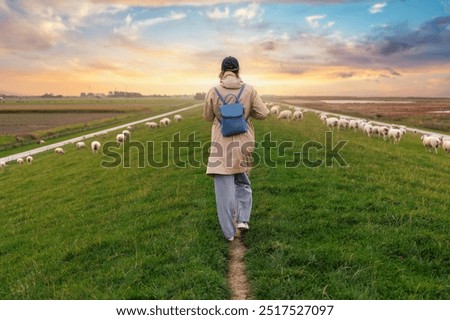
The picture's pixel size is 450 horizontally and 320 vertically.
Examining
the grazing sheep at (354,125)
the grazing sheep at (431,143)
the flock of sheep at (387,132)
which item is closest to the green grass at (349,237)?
the grazing sheep at (431,143)

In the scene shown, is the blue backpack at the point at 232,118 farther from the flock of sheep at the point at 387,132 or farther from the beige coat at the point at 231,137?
the flock of sheep at the point at 387,132

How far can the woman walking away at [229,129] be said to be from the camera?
648 centimetres

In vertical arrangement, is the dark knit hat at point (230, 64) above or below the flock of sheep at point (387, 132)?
above

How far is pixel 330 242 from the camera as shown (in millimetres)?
6711

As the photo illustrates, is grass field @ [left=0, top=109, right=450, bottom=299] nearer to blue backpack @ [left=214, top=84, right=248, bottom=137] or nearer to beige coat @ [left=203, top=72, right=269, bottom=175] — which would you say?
beige coat @ [left=203, top=72, right=269, bottom=175]

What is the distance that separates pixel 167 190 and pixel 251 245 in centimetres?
482

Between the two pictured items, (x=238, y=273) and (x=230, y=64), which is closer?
(x=238, y=273)

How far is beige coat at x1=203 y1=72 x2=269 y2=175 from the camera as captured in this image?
6.54 meters

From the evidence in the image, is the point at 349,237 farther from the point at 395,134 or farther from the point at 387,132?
the point at 387,132

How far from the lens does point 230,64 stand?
→ 6.47 metres

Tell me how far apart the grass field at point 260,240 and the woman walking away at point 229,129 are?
989 mm

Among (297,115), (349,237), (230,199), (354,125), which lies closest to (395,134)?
(354,125)

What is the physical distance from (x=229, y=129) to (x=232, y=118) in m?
0.19

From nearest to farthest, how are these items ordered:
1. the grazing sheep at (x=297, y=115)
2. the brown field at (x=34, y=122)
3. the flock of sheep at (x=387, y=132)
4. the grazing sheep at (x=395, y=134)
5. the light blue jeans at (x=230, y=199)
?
the light blue jeans at (x=230, y=199) < the flock of sheep at (x=387, y=132) < the grazing sheep at (x=395, y=134) < the grazing sheep at (x=297, y=115) < the brown field at (x=34, y=122)
